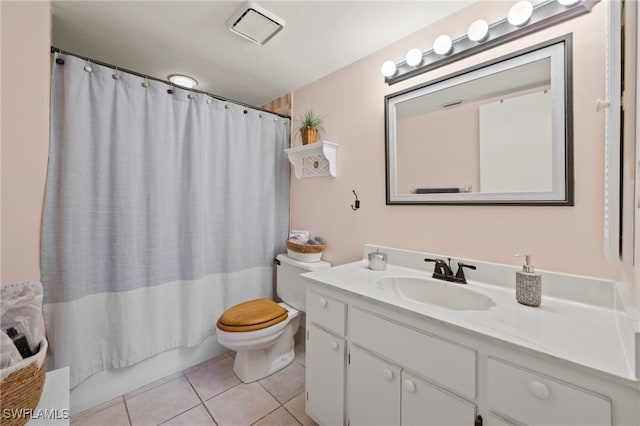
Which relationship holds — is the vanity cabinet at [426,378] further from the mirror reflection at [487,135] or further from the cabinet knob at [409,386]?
the mirror reflection at [487,135]

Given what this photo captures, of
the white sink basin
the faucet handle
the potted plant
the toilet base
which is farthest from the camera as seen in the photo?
the potted plant

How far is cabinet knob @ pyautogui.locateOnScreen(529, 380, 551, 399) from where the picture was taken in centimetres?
67

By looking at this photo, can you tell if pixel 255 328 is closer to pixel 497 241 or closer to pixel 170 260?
pixel 170 260

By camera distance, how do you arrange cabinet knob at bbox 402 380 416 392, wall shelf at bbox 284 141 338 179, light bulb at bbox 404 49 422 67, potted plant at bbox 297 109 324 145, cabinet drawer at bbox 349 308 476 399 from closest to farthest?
cabinet drawer at bbox 349 308 476 399, cabinet knob at bbox 402 380 416 392, light bulb at bbox 404 49 422 67, wall shelf at bbox 284 141 338 179, potted plant at bbox 297 109 324 145

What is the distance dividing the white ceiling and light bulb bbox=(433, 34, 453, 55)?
156 millimetres

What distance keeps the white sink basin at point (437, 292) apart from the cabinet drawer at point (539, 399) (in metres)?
0.38

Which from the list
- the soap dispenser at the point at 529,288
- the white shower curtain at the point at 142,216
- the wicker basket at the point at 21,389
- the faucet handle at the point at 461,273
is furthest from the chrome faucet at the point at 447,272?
the wicker basket at the point at 21,389

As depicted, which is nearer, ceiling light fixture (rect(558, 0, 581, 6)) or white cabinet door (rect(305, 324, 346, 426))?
ceiling light fixture (rect(558, 0, 581, 6))

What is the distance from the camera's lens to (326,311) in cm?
125

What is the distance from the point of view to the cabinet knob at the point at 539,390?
2.19ft

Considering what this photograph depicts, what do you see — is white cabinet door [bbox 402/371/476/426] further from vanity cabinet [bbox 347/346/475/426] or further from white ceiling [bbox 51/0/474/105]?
white ceiling [bbox 51/0/474/105]


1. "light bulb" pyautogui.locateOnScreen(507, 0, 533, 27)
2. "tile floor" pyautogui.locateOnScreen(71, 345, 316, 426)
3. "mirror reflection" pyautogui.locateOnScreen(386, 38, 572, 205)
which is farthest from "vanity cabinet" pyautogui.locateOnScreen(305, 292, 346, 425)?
"light bulb" pyautogui.locateOnScreen(507, 0, 533, 27)

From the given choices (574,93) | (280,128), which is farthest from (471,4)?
(280,128)

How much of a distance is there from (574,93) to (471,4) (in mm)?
684
